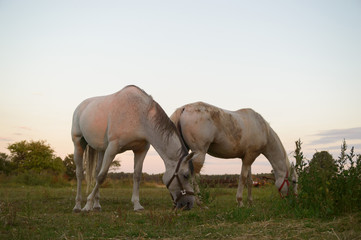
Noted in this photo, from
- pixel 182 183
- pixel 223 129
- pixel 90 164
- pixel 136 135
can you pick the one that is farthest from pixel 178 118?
pixel 90 164

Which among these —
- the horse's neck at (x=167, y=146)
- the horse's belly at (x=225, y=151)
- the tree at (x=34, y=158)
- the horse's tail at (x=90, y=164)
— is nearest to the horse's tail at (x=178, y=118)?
the horse's belly at (x=225, y=151)

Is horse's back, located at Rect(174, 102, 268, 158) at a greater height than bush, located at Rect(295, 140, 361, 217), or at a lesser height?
greater

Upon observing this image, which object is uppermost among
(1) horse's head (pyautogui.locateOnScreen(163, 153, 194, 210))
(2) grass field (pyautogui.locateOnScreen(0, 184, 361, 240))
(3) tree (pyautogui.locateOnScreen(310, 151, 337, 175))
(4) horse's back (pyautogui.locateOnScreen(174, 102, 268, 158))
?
(4) horse's back (pyautogui.locateOnScreen(174, 102, 268, 158))

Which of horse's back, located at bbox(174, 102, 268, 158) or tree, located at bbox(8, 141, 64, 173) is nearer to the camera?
horse's back, located at bbox(174, 102, 268, 158)

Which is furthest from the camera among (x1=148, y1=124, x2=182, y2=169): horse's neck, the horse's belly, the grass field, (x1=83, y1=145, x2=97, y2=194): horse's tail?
(x1=83, y1=145, x2=97, y2=194): horse's tail

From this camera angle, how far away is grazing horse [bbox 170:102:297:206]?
7.85 meters

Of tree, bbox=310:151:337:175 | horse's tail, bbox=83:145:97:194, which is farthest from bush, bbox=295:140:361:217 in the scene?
horse's tail, bbox=83:145:97:194

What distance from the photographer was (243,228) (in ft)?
15.9

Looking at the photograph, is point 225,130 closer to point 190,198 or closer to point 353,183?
point 190,198

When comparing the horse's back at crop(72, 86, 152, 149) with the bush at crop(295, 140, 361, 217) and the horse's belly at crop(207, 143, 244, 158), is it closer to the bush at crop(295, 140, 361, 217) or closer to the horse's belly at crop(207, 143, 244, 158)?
the horse's belly at crop(207, 143, 244, 158)

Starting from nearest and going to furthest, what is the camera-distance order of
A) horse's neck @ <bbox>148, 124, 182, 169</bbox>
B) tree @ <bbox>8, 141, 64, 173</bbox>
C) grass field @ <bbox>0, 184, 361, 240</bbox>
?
grass field @ <bbox>0, 184, 361, 240</bbox> → horse's neck @ <bbox>148, 124, 182, 169</bbox> → tree @ <bbox>8, 141, 64, 173</bbox>

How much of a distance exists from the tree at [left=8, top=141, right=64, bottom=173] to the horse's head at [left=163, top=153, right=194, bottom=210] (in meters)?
26.5

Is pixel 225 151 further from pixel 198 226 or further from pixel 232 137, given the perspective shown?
pixel 198 226

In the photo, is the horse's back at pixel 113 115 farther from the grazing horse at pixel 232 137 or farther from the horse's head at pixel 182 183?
the horse's head at pixel 182 183
